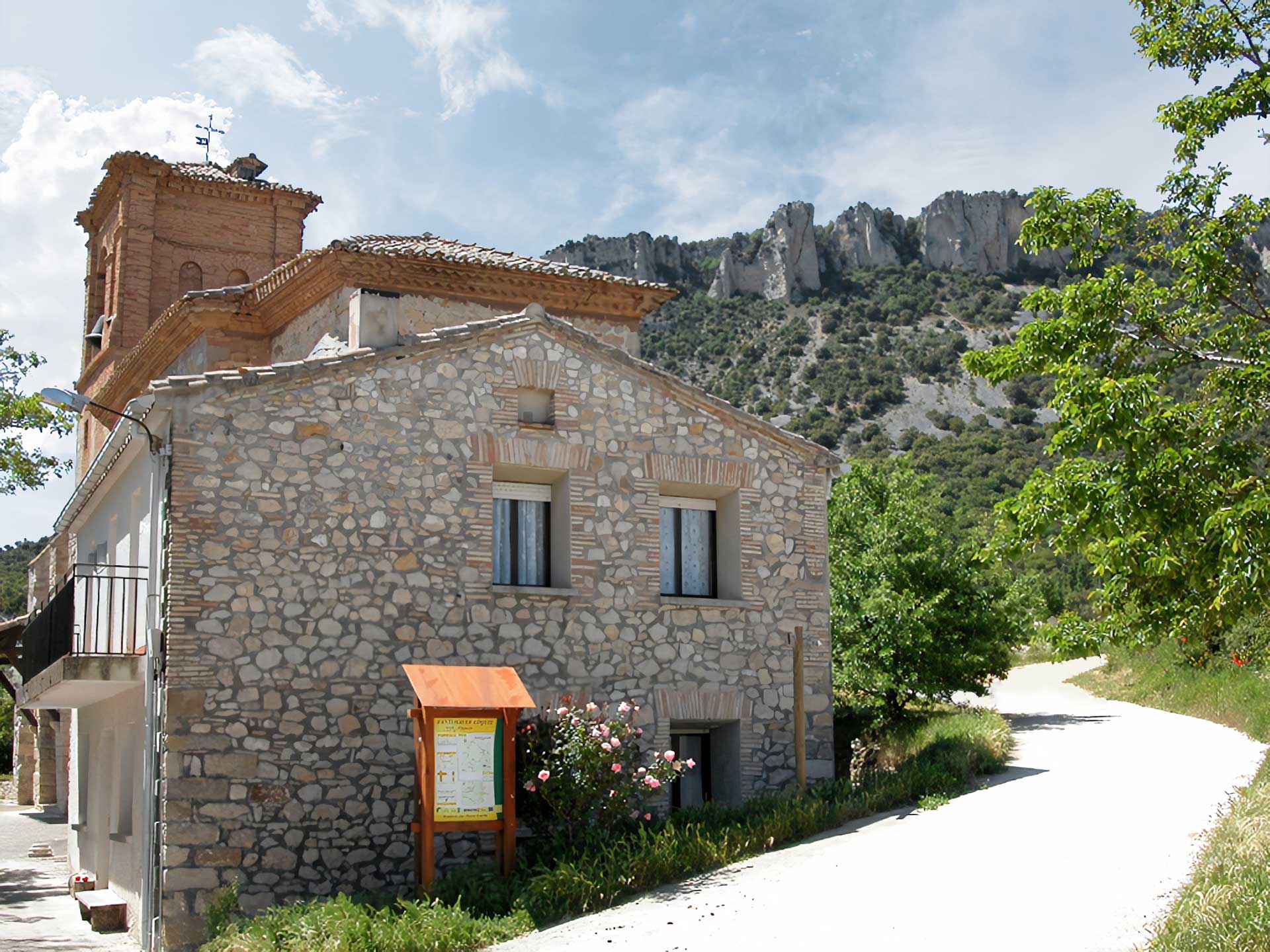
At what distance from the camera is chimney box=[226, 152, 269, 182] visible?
30344mm

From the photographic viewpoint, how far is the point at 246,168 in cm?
3042

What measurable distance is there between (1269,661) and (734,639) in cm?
966

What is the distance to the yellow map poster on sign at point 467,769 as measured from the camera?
11.6 meters

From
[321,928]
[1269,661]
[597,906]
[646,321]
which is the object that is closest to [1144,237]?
[597,906]

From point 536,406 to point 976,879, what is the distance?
23.2ft

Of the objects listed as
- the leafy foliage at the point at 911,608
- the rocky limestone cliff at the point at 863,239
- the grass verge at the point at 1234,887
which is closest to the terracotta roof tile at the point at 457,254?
the leafy foliage at the point at 911,608

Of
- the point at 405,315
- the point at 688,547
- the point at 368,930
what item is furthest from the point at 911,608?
the point at 368,930

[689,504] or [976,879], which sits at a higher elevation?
[689,504]

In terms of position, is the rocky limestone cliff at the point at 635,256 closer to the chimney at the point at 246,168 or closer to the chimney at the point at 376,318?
the chimney at the point at 246,168

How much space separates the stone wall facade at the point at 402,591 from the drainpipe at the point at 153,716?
0.94 feet

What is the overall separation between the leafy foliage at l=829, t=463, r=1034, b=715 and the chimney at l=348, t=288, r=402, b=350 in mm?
8893

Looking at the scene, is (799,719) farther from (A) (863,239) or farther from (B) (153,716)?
(A) (863,239)

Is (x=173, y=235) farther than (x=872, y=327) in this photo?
No

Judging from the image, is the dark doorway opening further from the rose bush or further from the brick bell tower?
the brick bell tower
